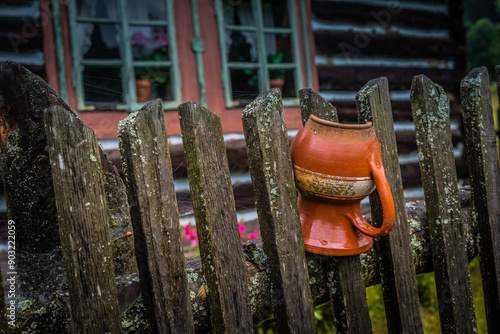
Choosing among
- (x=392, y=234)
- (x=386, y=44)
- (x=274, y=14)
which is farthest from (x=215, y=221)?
(x=386, y=44)

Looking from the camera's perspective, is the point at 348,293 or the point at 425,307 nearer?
the point at 348,293

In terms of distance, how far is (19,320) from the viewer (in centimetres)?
92

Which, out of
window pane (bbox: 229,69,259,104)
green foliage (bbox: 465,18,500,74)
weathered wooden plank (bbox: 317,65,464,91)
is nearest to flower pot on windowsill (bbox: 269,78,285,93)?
window pane (bbox: 229,69,259,104)

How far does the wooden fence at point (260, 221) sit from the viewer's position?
0.90 m

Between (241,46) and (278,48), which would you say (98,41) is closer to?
(241,46)

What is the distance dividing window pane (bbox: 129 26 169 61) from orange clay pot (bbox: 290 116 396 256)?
9.01 feet

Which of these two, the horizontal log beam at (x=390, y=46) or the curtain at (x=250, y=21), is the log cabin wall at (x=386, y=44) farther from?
the curtain at (x=250, y=21)

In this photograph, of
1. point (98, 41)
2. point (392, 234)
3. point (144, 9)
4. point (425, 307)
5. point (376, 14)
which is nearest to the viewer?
point (392, 234)

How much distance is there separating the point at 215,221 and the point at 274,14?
11.0 feet

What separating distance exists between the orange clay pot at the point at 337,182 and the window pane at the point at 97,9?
2.85 meters

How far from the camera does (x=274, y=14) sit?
3.89 metres

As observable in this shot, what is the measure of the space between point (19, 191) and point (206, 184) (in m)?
0.51

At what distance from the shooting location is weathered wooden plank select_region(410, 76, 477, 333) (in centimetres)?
136

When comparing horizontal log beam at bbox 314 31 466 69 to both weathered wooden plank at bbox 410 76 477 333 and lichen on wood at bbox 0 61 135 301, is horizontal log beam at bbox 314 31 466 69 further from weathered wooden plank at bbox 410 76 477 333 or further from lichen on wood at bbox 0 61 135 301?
lichen on wood at bbox 0 61 135 301
